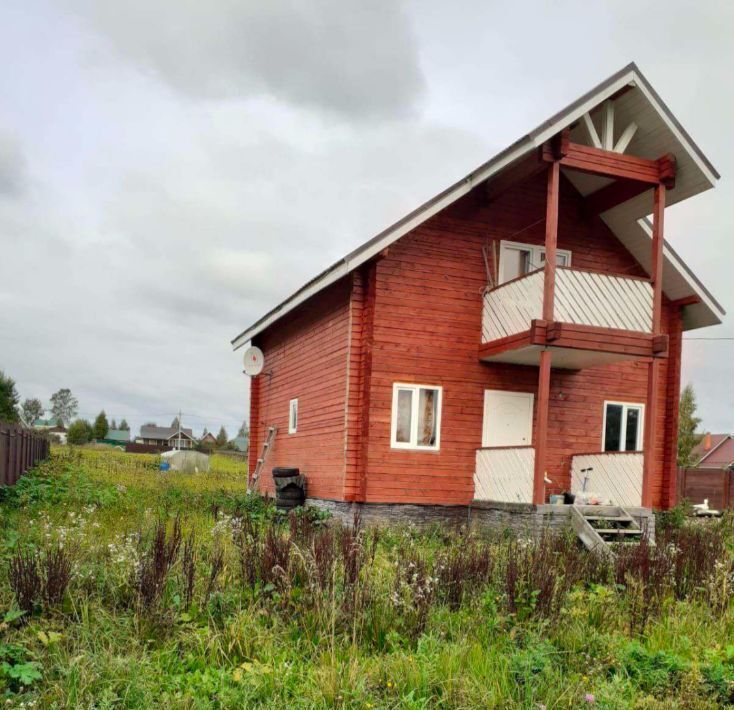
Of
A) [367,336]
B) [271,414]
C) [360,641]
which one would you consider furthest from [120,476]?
[360,641]

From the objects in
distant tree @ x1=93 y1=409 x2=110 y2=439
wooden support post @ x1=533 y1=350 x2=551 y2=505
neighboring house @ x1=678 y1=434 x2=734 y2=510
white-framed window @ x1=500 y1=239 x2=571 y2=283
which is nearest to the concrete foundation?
wooden support post @ x1=533 y1=350 x2=551 y2=505

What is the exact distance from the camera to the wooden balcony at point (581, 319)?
46.3ft

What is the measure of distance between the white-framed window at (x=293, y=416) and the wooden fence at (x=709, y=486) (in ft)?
52.7

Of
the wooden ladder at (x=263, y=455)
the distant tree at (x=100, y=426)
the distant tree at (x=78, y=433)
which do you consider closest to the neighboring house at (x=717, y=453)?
the wooden ladder at (x=263, y=455)

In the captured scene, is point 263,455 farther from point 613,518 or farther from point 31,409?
point 31,409

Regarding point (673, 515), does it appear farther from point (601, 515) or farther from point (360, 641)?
point (360, 641)

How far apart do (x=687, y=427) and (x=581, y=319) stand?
110 ft

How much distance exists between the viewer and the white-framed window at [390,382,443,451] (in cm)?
1543

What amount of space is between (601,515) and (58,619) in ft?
33.1

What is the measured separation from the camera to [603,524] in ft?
45.9

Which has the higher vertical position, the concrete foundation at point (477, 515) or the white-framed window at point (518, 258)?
the white-framed window at point (518, 258)

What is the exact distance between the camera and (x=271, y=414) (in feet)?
71.3

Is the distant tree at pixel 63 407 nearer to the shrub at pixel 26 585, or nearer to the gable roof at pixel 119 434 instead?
the gable roof at pixel 119 434

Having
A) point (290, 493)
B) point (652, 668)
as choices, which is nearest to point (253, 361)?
point (290, 493)
